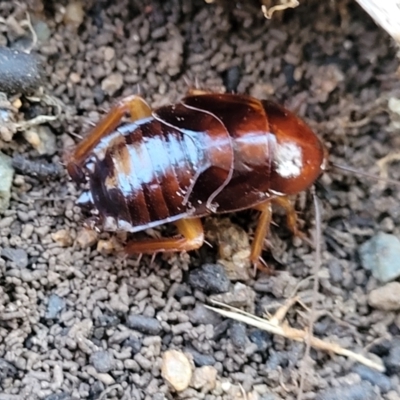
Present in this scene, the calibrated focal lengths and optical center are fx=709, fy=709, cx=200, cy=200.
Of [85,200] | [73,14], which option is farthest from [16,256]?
[73,14]

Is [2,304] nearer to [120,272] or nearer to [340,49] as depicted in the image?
[120,272]

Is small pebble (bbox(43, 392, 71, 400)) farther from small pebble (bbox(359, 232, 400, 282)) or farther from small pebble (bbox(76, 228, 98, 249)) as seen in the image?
small pebble (bbox(359, 232, 400, 282))

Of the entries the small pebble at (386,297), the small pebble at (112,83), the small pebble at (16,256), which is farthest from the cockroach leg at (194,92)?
the small pebble at (386,297)

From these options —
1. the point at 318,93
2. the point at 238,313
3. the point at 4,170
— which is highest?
the point at 318,93

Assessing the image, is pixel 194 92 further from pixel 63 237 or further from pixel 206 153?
pixel 63 237

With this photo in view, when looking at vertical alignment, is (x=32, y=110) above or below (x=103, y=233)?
above

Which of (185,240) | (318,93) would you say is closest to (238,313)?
(185,240)

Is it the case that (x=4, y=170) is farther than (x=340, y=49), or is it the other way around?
(x=340, y=49)
